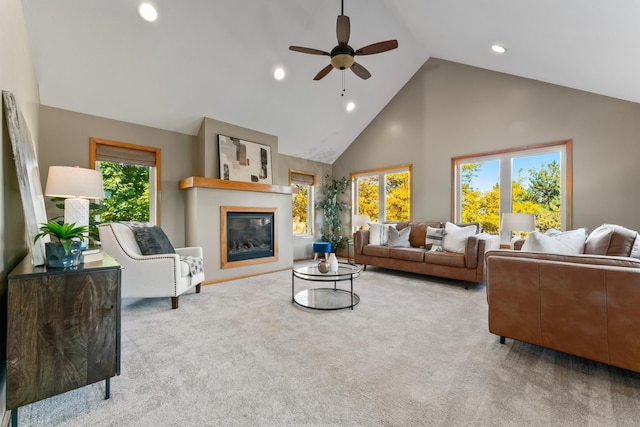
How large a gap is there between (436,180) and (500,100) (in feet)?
5.18

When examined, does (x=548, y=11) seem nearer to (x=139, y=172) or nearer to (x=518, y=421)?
(x=518, y=421)

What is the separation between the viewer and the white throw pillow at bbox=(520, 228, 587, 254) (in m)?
2.27

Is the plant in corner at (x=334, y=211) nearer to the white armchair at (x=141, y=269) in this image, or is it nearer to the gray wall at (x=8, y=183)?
the white armchair at (x=141, y=269)

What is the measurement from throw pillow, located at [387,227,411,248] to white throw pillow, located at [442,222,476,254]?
26.1 inches

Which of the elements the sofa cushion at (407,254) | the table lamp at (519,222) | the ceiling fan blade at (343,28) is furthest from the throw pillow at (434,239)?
the ceiling fan blade at (343,28)

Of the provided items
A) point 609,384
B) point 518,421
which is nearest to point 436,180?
point 609,384

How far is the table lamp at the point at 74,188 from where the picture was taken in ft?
8.12

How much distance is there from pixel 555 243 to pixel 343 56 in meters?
2.65

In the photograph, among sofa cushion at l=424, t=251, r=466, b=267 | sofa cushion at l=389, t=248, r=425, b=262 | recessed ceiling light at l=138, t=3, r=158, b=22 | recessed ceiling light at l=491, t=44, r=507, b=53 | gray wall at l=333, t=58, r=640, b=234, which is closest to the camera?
recessed ceiling light at l=138, t=3, r=158, b=22

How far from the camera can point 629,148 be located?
3.54 meters

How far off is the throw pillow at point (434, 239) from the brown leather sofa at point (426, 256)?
0.11 m

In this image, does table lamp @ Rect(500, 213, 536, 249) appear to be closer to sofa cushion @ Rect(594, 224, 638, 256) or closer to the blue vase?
sofa cushion @ Rect(594, 224, 638, 256)

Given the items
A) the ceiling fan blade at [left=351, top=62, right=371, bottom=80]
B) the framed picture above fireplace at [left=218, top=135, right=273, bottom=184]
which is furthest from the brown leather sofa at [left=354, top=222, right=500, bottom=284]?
the ceiling fan blade at [left=351, top=62, right=371, bottom=80]

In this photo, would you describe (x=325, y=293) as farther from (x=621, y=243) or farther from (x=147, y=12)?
(x=147, y=12)
